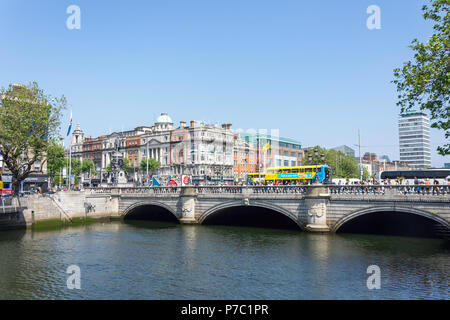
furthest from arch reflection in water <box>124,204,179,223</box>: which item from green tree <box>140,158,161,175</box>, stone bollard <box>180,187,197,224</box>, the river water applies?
green tree <box>140,158,161,175</box>

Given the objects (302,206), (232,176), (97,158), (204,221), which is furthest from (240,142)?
(302,206)

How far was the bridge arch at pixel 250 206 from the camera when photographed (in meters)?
42.3

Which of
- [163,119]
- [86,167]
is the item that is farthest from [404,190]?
[86,167]

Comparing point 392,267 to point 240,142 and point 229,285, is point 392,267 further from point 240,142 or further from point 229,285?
point 240,142

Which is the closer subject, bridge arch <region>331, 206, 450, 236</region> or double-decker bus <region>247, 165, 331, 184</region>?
bridge arch <region>331, 206, 450, 236</region>

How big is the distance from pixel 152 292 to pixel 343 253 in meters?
16.8

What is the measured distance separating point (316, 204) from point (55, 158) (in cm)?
5777

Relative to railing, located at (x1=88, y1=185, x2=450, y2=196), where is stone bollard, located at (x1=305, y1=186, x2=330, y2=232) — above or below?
below

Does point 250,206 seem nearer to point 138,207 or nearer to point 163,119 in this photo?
point 138,207

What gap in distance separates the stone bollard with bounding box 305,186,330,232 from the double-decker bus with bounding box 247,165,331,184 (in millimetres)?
14292

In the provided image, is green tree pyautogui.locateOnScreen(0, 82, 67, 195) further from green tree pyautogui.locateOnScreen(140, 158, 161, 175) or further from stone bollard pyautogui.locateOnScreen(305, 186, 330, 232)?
green tree pyautogui.locateOnScreen(140, 158, 161, 175)

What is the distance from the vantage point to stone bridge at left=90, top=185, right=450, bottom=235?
35.2 meters

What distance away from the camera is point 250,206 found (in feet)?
157

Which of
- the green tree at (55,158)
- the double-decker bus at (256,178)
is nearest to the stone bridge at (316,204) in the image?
the green tree at (55,158)
